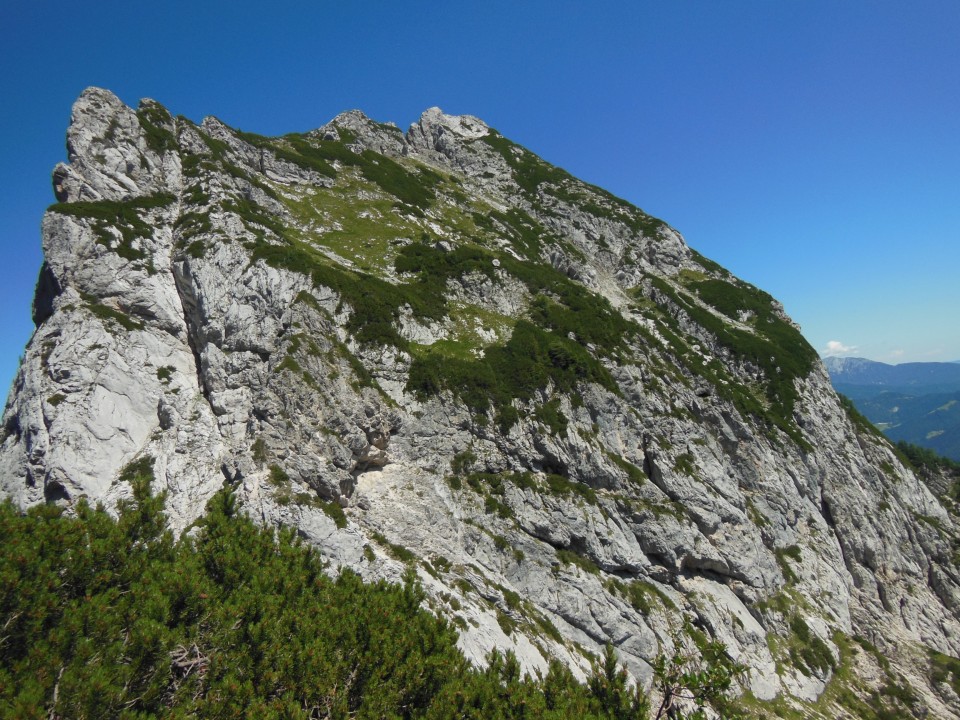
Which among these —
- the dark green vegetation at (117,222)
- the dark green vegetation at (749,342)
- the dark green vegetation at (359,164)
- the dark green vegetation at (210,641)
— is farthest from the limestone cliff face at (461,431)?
the dark green vegetation at (210,641)

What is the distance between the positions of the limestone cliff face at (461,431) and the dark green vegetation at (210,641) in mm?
10974

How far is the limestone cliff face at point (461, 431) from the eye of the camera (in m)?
24.5

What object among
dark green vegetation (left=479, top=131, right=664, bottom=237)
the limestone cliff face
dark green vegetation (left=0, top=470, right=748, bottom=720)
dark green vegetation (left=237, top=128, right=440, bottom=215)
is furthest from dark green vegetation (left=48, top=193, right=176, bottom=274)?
dark green vegetation (left=479, top=131, right=664, bottom=237)

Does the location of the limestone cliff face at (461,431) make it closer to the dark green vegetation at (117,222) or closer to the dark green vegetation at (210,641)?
the dark green vegetation at (117,222)

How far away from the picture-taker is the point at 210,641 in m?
9.08

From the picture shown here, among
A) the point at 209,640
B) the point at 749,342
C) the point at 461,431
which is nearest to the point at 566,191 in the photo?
the point at 749,342

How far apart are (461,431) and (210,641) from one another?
2276 cm

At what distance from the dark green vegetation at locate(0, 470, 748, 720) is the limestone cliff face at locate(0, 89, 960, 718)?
11.0 m

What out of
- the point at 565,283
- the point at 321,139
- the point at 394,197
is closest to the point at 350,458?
the point at 565,283

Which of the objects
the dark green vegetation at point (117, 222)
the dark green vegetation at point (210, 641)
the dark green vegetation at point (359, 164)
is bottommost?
the dark green vegetation at point (210, 641)

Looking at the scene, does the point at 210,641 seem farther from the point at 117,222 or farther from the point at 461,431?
the point at 117,222

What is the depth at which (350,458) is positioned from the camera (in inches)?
1042

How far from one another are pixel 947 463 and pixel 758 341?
37.8m

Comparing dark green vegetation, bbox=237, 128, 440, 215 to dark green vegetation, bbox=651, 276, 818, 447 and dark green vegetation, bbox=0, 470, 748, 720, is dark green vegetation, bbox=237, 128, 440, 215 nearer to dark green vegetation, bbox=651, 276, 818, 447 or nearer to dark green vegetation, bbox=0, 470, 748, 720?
dark green vegetation, bbox=651, 276, 818, 447
